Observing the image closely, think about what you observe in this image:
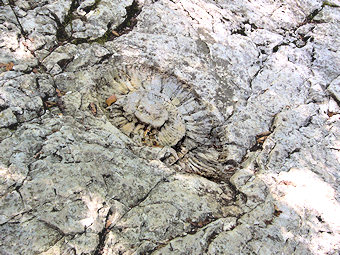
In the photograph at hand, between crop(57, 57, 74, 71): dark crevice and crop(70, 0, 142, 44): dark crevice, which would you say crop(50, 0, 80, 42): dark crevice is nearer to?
crop(70, 0, 142, 44): dark crevice

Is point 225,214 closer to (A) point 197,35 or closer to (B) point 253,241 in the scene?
(B) point 253,241

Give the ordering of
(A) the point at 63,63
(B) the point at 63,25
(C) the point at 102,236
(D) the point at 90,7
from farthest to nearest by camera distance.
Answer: (D) the point at 90,7
(B) the point at 63,25
(A) the point at 63,63
(C) the point at 102,236

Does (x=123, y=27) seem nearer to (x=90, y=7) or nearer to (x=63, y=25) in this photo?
(x=90, y=7)

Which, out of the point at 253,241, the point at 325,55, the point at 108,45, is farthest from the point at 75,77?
the point at 325,55

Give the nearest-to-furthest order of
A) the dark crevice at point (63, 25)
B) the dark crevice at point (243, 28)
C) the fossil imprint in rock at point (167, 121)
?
1. the fossil imprint in rock at point (167, 121)
2. the dark crevice at point (63, 25)
3. the dark crevice at point (243, 28)

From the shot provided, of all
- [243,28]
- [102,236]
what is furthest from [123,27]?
[102,236]

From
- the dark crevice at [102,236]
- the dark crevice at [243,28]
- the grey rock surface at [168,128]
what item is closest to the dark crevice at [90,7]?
the grey rock surface at [168,128]

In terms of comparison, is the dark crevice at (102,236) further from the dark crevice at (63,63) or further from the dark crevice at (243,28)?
the dark crevice at (243,28)

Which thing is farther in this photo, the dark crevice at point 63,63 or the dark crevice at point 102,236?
the dark crevice at point 63,63
